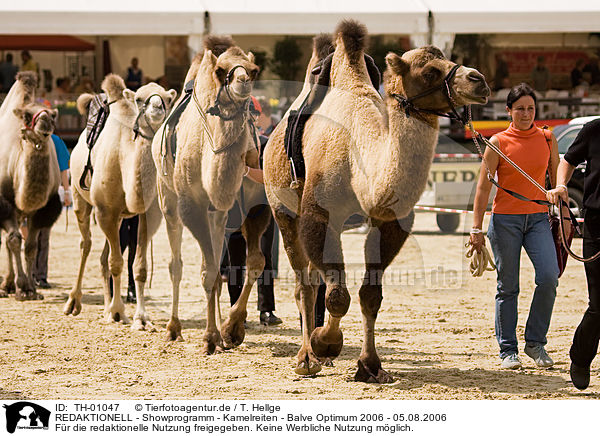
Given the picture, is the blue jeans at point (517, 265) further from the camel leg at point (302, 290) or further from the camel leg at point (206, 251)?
the camel leg at point (206, 251)

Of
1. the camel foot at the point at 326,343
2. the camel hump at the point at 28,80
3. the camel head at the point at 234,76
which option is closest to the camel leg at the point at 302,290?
the camel foot at the point at 326,343

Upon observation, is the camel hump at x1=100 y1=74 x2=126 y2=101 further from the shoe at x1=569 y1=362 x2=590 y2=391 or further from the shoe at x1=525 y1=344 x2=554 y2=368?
the shoe at x1=569 y1=362 x2=590 y2=391

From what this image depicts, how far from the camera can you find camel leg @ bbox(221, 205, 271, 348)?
7.52 metres

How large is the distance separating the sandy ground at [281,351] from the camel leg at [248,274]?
0.16m

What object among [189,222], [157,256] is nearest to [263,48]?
[157,256]

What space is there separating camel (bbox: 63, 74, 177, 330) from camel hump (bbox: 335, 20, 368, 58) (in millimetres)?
2498

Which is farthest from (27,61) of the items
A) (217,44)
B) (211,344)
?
(211,344)

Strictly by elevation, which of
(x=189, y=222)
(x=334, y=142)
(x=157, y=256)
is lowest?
(x=157, y=256)

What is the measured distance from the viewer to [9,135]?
10.7m

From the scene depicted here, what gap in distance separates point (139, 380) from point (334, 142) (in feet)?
6.78
